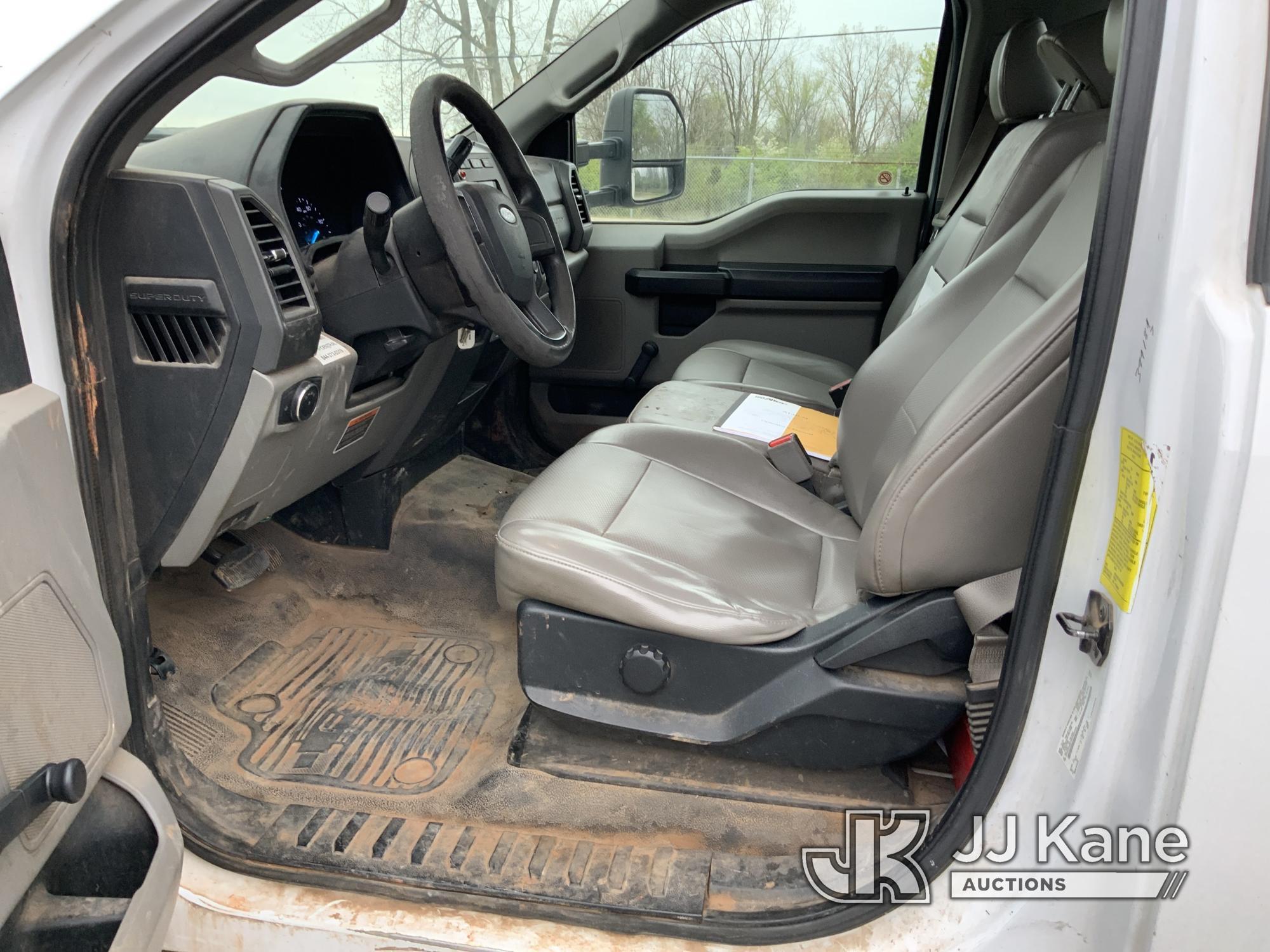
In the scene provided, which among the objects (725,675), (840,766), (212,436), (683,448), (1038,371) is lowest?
(840,766)

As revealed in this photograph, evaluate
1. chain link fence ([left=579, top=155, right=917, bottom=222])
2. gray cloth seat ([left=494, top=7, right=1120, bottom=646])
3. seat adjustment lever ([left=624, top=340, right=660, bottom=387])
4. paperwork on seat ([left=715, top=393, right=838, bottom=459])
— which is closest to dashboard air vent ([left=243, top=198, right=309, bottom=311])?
gray cloth seat ([left=494, top=7, right=1120, bottom=646])

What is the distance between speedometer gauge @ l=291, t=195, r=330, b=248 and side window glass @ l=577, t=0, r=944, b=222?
1228mm

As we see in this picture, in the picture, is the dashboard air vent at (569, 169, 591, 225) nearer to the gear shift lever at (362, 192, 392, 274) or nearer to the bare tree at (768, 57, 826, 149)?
the bare tree at (768, 57, 826, 149)

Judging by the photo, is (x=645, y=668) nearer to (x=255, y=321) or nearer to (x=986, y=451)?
(x=986, y=451)

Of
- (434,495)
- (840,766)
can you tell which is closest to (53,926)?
(840,766)

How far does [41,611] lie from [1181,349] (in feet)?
3.13

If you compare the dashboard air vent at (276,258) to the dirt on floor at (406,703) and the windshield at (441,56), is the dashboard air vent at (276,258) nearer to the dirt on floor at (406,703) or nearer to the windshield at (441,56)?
the windshield at (441,56)

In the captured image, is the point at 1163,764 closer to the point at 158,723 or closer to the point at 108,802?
the point at 108,802

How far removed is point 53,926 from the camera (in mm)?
868

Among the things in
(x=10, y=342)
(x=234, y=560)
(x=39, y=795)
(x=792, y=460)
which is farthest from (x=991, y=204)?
(x=39, y=795)

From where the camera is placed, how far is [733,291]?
271 cm

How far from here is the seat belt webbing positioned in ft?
8.16

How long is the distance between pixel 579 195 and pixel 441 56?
1.86 ft

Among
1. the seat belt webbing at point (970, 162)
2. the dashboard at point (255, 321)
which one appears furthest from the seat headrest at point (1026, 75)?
the dashboard at point (255, 321)
